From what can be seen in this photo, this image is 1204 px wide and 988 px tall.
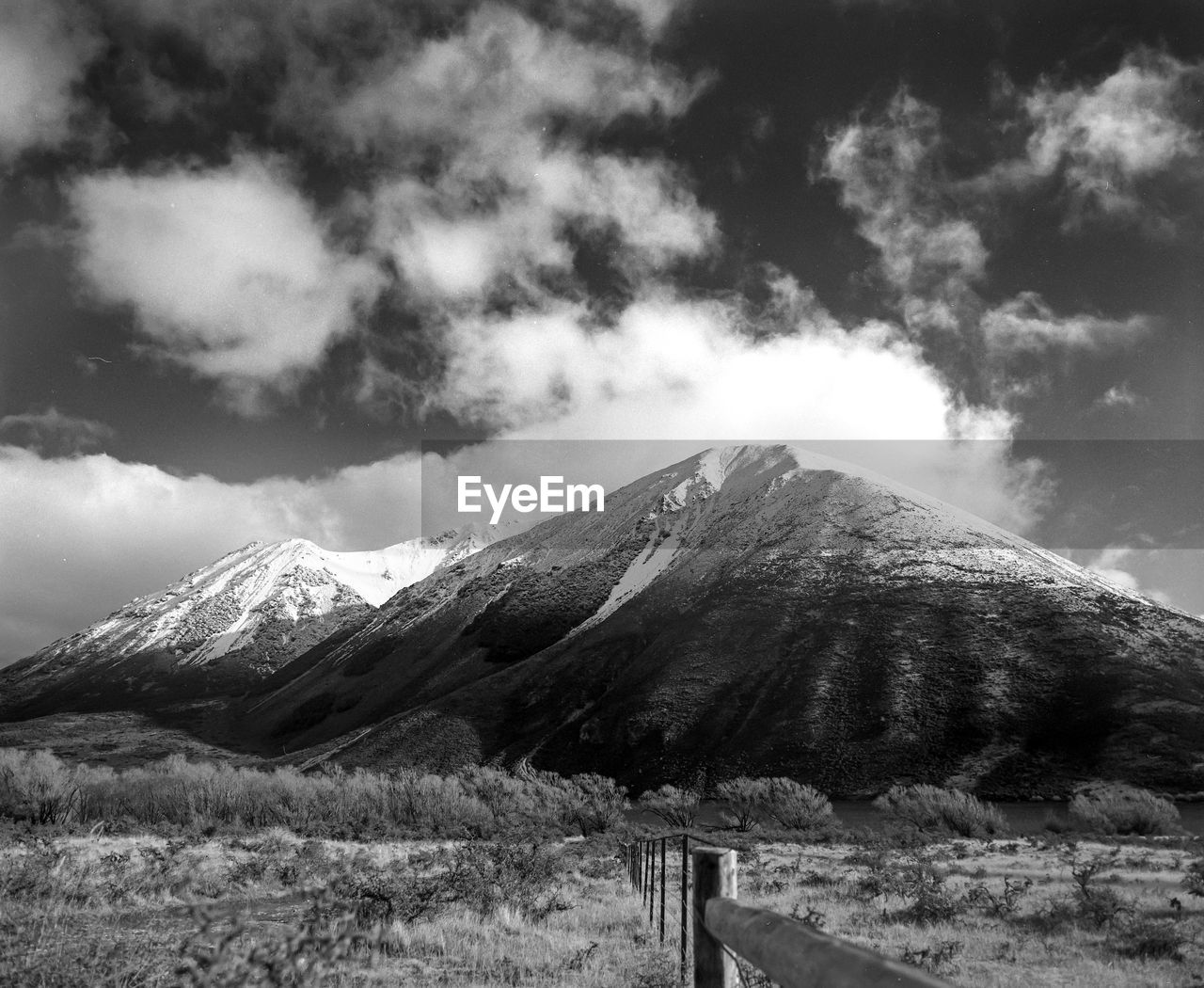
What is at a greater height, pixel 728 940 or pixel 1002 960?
pixel 728 940

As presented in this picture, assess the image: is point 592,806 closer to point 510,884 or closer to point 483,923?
point 510,884

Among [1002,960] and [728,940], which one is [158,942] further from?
[1002,960]

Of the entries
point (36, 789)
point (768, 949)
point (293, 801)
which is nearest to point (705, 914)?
point (768, 949)

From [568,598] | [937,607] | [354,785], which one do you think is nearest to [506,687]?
[568,598]

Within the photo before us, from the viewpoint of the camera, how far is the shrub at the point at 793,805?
55781 mm

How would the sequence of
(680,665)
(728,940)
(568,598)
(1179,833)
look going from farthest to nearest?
(568,598) → (680,665) → (1179,833) → (728,940)

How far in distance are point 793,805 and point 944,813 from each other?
1019cm

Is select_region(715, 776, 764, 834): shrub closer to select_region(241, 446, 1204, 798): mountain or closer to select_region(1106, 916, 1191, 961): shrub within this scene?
select_region(241, 446, 1204, 798): mountain

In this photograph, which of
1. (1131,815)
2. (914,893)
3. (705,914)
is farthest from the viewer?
(1131,815)

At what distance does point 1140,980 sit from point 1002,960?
69.5 inches

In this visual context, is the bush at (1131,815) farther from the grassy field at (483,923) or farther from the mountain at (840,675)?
the grassy field at (483,923)

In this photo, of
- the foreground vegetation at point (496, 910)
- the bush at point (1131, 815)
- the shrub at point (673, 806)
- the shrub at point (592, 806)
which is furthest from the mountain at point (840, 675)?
the foreground vegetation at point (496, 910)

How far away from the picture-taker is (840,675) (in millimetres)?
109375

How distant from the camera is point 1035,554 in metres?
140
